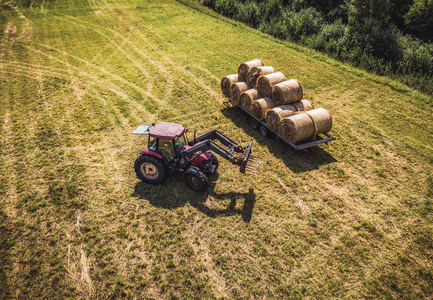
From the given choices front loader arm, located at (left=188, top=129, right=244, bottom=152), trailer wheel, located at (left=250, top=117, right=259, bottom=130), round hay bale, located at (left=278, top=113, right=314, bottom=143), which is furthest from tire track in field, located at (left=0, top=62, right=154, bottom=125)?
round hay bale, located at (left=278, top=113, right=314, bottom=143)

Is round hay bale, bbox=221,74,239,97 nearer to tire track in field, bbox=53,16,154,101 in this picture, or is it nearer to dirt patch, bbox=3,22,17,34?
tire track in field, bbox=53,16,154,101

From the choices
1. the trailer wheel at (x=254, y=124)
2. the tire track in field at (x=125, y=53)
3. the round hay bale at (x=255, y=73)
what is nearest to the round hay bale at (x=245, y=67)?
the round hay bale at (x=255, y=73)

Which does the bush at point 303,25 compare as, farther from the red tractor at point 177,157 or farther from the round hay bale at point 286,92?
the red tractor at point 177,157

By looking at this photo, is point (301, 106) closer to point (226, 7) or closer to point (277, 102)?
point (277, 102)

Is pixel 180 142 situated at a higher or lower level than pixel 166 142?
lower

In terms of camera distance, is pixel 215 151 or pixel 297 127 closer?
pixel 215 151

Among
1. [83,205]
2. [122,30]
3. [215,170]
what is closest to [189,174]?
[215,170]

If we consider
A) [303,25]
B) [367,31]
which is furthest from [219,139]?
[303,25]
